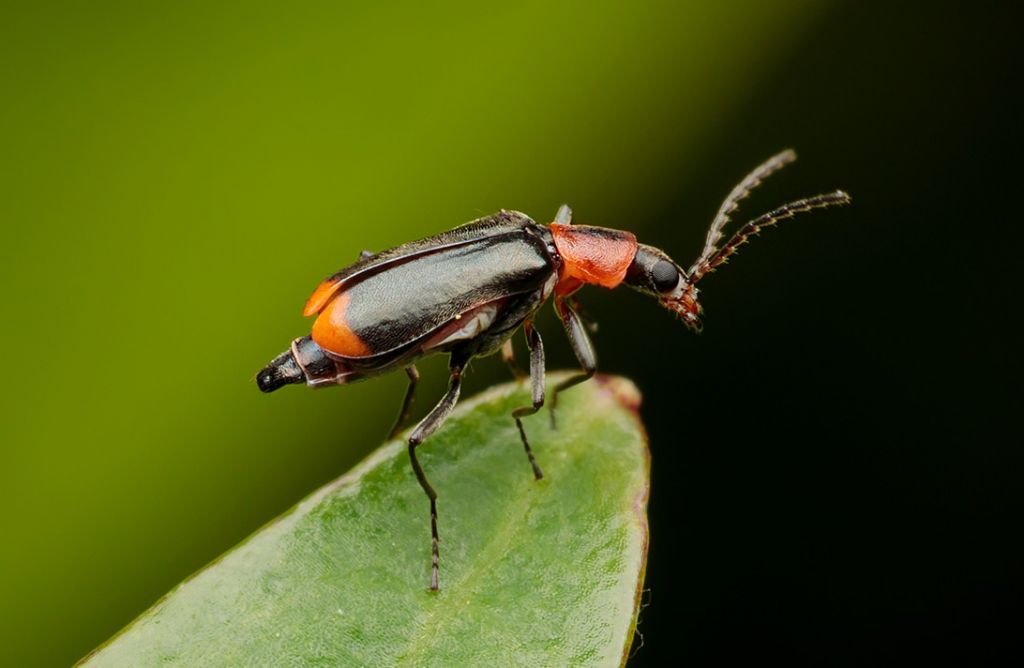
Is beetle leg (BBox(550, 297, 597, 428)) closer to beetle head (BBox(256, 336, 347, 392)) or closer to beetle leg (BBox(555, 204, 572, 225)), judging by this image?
beetle leg (BBox(555, 204, 572, 225))

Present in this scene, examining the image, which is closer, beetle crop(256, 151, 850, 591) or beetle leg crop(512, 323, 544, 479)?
beetle leg crop(512, 323, 544, 479)

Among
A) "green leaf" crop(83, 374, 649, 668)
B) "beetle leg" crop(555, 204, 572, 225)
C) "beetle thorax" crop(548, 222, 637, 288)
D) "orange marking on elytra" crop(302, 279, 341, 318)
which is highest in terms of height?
"orange marking on elytra" crop(302, 279, 341, 318)

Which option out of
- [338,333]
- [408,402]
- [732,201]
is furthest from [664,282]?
[338,333]

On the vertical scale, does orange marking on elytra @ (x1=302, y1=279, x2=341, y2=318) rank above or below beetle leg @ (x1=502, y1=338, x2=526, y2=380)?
above

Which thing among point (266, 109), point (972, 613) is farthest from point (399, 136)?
point (972, 613)

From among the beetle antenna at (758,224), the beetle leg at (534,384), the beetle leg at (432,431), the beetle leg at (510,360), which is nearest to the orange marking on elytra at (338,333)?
the beetle leg at (432,431)

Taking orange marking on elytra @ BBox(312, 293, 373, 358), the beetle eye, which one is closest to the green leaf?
orange marking on elytra @ BBox(312, 293, 373, 358)

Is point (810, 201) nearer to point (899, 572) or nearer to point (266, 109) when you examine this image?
point (899, 572)

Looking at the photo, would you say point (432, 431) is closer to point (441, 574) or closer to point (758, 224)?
point (441, 574)
